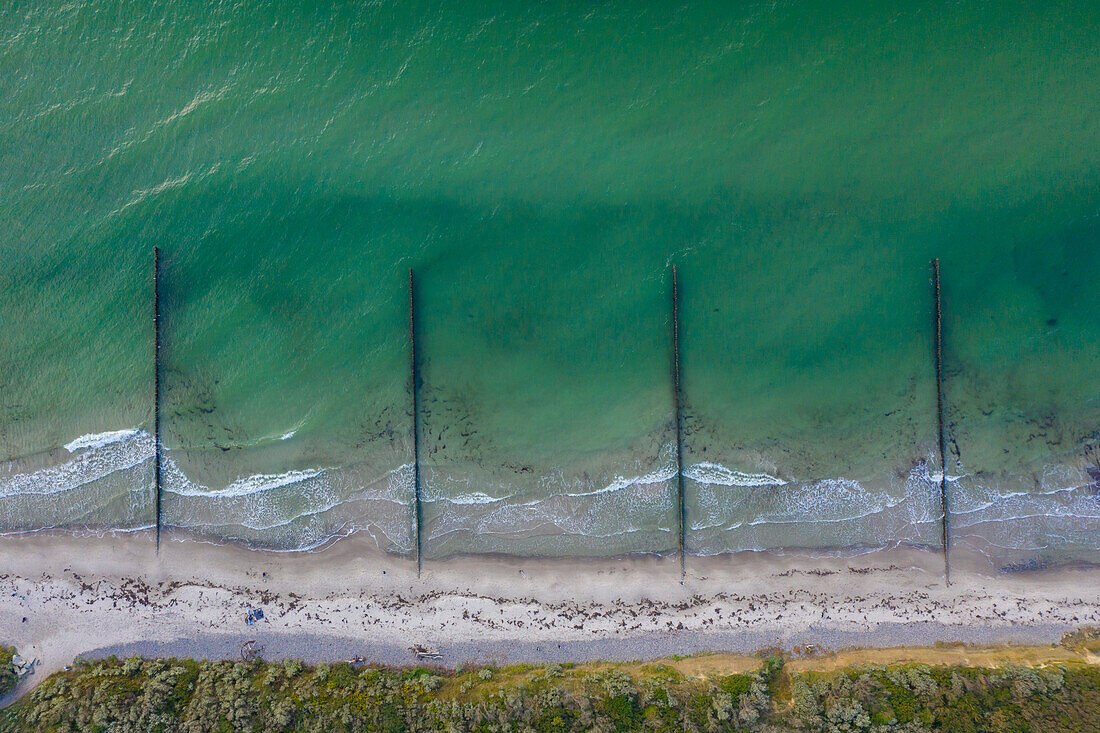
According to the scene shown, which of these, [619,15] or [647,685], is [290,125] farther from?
[647,685]

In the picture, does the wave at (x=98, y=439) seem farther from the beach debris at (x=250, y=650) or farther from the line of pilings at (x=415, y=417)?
the line of pilings at (x=415, y=417)

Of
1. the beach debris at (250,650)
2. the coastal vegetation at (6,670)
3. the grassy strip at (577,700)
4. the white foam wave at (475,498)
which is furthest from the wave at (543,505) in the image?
the grassy strip at (577,700)

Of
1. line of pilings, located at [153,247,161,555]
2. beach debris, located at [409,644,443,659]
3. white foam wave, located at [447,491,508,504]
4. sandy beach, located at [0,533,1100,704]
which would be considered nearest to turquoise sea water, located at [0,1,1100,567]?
white foam wave, located at [447,491,508,504]

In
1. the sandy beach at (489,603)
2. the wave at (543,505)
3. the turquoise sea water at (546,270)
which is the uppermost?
the turquoise sea water at (546,270)

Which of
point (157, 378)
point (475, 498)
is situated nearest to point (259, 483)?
point (157, 378)

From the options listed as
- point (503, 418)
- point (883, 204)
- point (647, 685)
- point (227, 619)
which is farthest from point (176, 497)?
point (883, 204)

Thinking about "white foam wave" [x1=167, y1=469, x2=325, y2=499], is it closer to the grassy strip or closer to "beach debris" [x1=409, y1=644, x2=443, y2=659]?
the grassy strip

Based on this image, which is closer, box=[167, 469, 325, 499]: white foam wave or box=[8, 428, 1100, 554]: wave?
box=[8, 428, 1100, 554]: wave
